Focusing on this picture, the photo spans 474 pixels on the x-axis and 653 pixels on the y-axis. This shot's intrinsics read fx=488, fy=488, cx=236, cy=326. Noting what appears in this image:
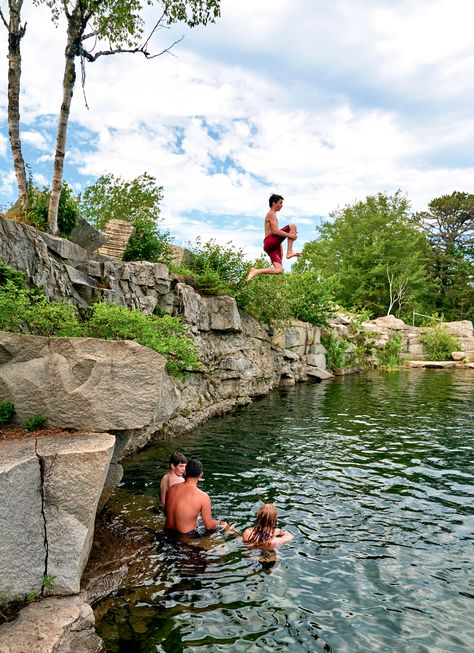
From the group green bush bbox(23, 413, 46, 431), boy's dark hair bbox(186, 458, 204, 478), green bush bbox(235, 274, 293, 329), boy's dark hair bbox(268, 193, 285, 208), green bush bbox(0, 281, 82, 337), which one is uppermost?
boy's dark hair bbox(268, 193, 285, 208)

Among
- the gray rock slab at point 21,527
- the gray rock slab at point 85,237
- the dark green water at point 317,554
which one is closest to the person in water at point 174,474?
the dark green water at point 317,554

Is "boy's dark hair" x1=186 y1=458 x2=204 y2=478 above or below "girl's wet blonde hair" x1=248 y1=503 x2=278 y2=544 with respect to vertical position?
above

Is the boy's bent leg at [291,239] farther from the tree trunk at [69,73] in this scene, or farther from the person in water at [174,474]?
the tree trunk at [69,73]

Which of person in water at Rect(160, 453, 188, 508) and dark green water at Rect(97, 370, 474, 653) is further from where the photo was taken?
person in water at Rect(160, 453, 188, 508)

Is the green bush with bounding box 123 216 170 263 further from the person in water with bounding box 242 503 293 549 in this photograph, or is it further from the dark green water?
the person in water with bounding box 242 503 293 549

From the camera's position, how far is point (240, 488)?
35.9ft

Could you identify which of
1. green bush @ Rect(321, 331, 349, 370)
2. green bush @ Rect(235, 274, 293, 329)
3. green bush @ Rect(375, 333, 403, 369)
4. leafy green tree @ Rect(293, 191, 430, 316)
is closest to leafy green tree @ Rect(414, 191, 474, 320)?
leafy green tree @ Rect(293, 191, 430, 316)

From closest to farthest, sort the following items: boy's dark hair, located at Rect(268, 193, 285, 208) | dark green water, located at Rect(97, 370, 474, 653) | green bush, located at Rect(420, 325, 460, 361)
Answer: dark green water, located at Rect(97, 370, 474, 653) < boy's dark hair, located at Rect(268, 193, 285, 208) < green bush, located at Rect(420, 325, 460, 361)

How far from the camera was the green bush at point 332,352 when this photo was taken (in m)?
35.4

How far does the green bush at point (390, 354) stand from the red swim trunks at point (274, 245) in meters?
33.1

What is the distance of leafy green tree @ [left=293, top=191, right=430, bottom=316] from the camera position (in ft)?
196

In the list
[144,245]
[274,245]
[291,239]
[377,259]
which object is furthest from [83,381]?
[377,259]

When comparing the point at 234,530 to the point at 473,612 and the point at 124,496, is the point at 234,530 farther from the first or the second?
the point at 473,612

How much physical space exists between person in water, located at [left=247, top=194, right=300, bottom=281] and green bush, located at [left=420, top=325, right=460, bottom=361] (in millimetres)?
41365
